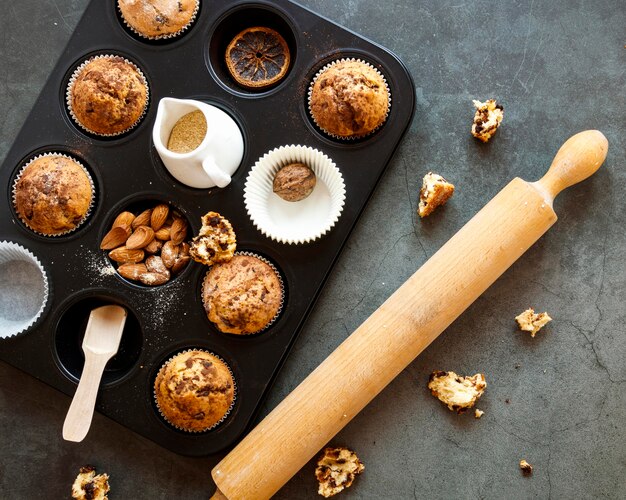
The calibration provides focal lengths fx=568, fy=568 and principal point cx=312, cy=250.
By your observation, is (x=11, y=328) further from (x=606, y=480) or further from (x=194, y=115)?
(x=606, y=480)

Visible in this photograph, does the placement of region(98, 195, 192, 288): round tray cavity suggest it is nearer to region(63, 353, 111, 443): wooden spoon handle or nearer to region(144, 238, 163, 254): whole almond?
region(144, 238, 163, 254): whole almond

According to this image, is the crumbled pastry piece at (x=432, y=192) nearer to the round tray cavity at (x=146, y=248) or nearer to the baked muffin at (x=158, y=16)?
the round tray cavity at (x=146, y=248)

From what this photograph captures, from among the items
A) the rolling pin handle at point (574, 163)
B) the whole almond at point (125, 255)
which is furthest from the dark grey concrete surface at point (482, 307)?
the whole almond at point (125, 255)

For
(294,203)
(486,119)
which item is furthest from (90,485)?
(486,119)

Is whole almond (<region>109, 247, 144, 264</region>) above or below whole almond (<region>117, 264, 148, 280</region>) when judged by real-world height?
above

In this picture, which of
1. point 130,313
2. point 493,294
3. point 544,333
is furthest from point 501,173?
point 130,313

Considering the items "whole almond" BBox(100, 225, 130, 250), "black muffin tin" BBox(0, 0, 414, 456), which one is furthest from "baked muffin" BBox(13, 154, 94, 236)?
"whole almond" BBox(100, 225, 130, 250)
